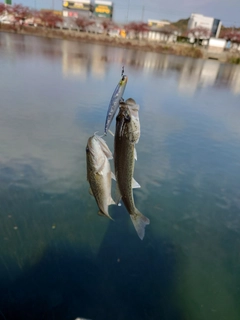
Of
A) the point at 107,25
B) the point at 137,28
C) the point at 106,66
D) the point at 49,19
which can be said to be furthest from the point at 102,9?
the point at 106,66

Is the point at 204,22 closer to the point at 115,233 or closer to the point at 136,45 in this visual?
the point at 136,45

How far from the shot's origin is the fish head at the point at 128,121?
3.51 feet

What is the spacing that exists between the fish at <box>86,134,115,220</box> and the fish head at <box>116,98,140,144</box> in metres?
0.15

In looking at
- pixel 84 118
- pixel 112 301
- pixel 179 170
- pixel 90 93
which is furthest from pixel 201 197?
pixel 90 93

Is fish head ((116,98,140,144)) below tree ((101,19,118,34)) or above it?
below

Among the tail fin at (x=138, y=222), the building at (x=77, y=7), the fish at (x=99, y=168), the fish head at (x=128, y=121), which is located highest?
the building at (x=77, y=7)

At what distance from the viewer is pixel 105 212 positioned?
55.4 inches

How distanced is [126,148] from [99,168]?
7.7 inches

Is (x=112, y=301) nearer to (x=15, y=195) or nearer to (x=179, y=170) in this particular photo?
(x=15, y=195)

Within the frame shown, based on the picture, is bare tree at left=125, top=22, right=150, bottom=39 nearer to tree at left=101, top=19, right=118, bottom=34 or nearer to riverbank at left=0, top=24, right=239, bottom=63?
tree at left=101, top=19, right=118, bottom=34

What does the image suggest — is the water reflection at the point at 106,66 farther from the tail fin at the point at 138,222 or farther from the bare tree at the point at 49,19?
the bare tree at the point at 49,19

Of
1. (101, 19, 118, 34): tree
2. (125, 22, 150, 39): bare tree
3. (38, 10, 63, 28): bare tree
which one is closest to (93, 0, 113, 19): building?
(101, 19, 118, 34): tree

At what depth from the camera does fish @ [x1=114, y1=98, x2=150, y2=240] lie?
1.08m

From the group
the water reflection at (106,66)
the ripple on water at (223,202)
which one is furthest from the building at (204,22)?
the ripple on water at (223,202)
